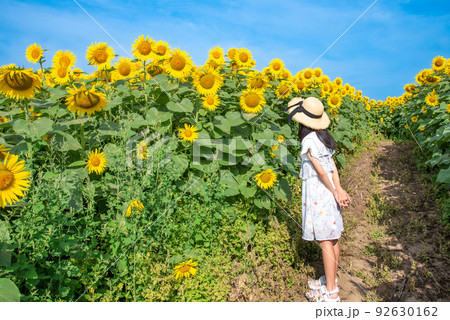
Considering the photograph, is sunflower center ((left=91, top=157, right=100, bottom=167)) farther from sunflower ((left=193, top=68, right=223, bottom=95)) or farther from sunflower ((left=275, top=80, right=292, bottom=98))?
sunflower ((left=275, top=80, right=292, bottom=98))

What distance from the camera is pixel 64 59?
457 centimetres

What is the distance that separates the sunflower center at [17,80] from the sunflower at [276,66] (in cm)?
484

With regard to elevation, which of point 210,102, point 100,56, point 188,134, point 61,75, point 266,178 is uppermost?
point 100,56

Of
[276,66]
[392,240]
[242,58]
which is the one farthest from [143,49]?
[392,240]

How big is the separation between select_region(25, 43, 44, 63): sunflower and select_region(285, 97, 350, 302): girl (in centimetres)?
355

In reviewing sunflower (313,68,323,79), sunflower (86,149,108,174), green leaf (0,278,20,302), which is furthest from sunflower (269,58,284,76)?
green leaf (0,278,20,302)

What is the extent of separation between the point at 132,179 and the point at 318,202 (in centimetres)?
194

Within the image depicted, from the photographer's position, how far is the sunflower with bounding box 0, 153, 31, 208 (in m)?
2.39

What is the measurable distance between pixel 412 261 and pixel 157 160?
3341 mm

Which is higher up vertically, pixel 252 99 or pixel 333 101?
pixel 333 101

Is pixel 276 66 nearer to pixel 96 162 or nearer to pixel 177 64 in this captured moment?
pixel 177 64

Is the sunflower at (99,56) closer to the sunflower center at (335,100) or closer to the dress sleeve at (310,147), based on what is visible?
the dress sleeve at (310,147)
